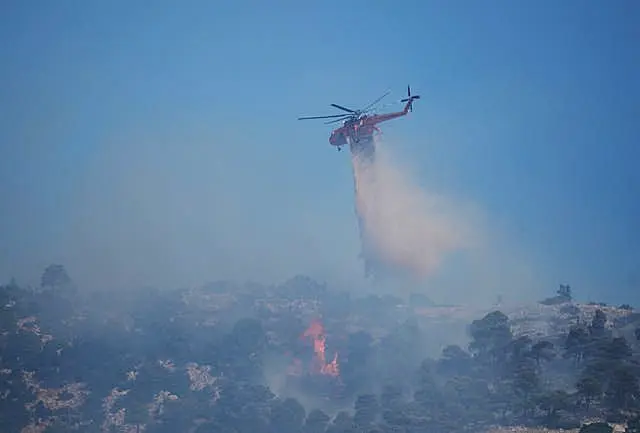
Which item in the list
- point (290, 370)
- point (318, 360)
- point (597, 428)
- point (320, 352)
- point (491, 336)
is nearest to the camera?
point (597, 428)

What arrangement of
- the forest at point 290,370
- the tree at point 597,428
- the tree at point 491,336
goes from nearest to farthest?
the tree at point 597,428, the forest at point 290,370, the tree at point 491,336

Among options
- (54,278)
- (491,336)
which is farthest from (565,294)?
(54,278)

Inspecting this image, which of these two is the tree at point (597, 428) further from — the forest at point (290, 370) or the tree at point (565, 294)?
the tree at point (565, 294)

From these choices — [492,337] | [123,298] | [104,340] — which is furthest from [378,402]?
[123,298]

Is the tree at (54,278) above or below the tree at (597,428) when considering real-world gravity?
above

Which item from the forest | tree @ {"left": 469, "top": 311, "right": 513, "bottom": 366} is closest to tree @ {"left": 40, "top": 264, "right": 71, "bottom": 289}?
the forest

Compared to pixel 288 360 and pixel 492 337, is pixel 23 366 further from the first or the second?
pixel 492 337

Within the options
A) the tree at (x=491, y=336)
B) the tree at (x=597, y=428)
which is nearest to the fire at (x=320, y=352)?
the tree at (x=491, y=336)

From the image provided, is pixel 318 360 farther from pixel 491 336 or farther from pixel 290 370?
pixel 491 336
